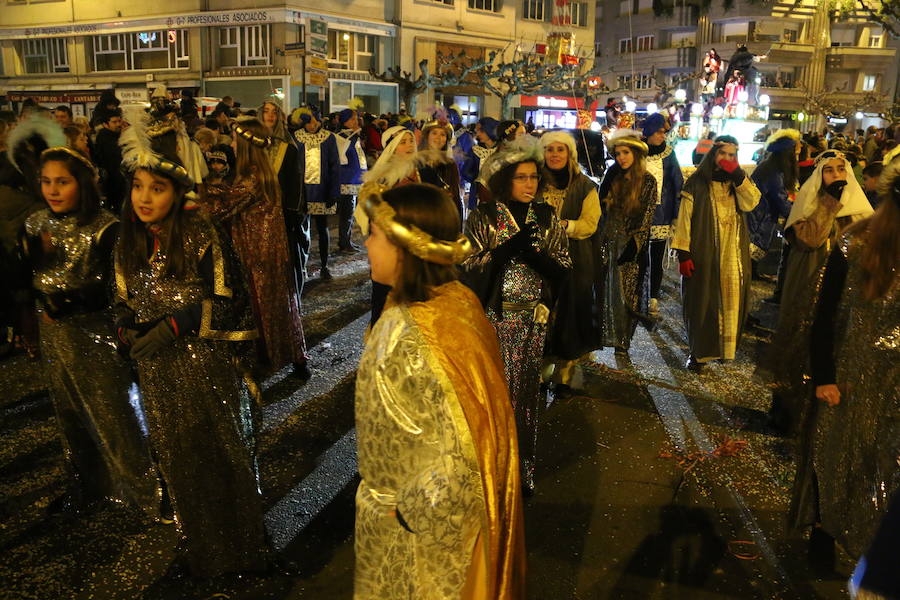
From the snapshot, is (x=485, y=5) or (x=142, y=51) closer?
(x=142, y=51)

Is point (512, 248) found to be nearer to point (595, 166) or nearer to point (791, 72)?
point (595, 166)

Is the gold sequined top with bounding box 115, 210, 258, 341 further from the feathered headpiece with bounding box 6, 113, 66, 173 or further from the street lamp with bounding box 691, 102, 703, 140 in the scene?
the street lamp with bounding box 691, 102, 703, 140

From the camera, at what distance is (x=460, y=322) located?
190cm

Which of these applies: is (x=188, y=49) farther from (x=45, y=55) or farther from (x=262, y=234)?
(x=262, y=234)

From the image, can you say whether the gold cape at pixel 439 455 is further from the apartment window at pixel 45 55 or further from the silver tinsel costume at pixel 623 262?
the apartment window at pixel 45 55

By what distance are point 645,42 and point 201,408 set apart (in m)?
57.4

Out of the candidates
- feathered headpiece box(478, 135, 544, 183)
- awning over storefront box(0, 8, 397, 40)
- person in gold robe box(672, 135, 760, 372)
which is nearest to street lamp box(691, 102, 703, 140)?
person in gold robe box(672, 135, 760, 372)

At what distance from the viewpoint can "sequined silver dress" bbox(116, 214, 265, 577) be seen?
115 inches

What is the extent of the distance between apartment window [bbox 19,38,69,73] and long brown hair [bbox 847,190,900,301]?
39268 millimetres

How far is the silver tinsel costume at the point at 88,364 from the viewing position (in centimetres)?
330

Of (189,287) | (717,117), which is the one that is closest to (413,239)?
(189,287)

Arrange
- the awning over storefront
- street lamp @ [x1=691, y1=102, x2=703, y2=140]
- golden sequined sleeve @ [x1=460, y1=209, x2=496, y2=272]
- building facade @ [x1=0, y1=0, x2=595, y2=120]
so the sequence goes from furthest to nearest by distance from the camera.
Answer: building facade @ [x1=0, y1=0, x2=595, y2=120] < the awning over storefront < street lamp @ [x1=691, y1=102, x2=703, y2=140] < golden sequined sleeve @ [x1=460, y1=209, x2=496, y2=272]

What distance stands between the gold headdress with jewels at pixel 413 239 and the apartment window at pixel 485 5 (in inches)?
1441

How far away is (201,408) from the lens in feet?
9.85
